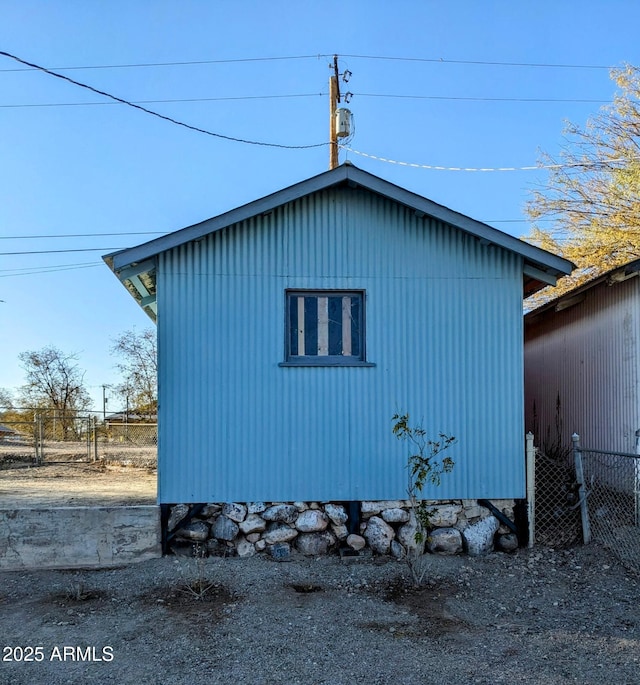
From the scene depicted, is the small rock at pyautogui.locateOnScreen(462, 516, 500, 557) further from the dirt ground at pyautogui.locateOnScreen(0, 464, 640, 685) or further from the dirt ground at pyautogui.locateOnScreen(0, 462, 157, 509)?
the dirt ground at pyautogui.locateOnScreen(0, 462, 157, 509)

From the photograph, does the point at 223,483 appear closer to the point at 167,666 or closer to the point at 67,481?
the point at 167,666

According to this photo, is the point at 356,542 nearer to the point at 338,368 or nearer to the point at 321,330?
the point at 338,368

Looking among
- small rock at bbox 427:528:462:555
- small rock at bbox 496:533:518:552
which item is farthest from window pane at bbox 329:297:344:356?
small rock at bbox 496:533:518:552

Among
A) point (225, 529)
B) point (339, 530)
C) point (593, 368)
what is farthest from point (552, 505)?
point (225, 529)

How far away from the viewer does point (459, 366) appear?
22.2 feet

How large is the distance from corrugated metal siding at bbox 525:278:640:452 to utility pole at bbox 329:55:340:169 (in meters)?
5.13

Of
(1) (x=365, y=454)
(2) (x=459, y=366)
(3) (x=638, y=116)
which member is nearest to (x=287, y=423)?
(1) (x=365, y=454)

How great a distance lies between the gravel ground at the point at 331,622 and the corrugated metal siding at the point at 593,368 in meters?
2.42

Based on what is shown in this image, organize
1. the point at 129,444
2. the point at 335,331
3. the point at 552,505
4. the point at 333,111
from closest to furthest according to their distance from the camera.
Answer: the point at 335,331 → the point at 552,505 → the point at 333,111 → the point at 129,444

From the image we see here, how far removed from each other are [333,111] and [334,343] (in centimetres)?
725

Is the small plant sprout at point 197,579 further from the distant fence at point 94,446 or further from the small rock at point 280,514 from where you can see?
the distant fence at point 94,446

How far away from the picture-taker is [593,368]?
870cm

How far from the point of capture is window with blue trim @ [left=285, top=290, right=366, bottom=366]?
6.68 metres

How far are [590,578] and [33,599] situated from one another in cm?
532
